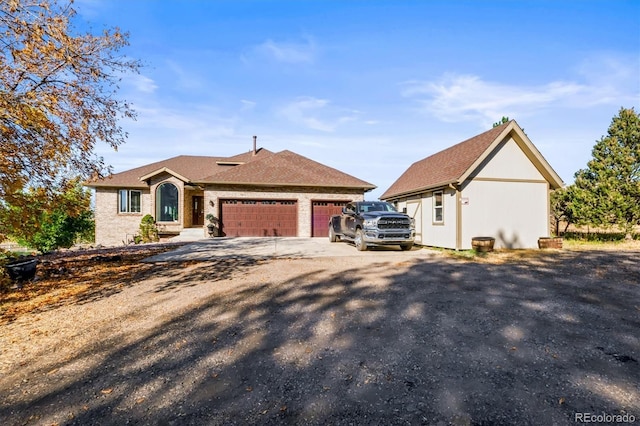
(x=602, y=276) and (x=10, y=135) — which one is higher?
(x=10, y=135)

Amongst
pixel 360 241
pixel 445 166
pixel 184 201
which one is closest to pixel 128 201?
pixel 184 201

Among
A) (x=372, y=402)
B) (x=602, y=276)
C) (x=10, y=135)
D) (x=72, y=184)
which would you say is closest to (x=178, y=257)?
(x=72, y=184)

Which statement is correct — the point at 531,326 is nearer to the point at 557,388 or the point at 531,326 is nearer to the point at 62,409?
the point at 557,388

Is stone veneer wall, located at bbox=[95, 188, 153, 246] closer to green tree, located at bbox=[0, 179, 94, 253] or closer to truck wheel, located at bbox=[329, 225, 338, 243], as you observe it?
truck wheel, located at bbox=[329, 225, 338, 243]

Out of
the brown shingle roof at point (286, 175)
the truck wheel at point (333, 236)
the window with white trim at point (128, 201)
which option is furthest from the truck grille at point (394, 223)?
the window with white trim at point (128, 201)

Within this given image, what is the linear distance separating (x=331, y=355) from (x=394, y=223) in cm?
975

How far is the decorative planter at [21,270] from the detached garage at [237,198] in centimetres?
1181

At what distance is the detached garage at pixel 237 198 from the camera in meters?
20.7

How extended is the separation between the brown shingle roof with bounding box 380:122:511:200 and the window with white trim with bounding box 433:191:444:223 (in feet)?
1.90

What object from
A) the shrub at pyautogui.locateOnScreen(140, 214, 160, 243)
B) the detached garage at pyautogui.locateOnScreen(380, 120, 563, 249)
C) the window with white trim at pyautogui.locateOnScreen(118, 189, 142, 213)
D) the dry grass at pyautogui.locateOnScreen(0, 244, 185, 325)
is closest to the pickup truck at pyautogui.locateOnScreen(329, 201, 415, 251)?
the detached garage at pyautogui.locateOnScreen(380, 120, 563, 249)

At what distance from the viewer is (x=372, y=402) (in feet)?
9.80

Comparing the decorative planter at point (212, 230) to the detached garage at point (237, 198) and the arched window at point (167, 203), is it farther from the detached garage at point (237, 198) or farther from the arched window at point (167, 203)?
the arched window at point (167, 203)

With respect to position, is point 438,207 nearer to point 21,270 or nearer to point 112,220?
point 21,270

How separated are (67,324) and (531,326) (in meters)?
7.23
